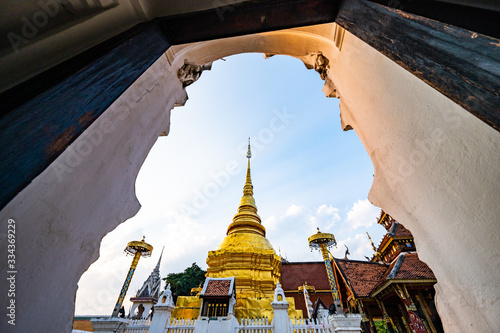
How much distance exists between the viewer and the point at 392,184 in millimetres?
1873

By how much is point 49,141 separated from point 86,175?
27.3 inches

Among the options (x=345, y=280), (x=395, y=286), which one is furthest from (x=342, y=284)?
(x=395, y=286)

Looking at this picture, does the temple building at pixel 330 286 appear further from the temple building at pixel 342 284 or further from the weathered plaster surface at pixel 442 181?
the weathered plaster surface at pixel 442 181

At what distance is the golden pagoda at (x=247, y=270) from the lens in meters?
9.45

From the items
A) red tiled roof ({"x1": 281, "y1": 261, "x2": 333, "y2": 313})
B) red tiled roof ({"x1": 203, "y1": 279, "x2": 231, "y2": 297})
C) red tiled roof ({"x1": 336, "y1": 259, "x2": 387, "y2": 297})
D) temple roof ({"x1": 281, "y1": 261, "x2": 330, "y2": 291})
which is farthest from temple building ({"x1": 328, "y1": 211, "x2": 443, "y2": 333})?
Answer: temple roof ({"x1": 281, "y1": 261, "x2": 330, "y2": 291})

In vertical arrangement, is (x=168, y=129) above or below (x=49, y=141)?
above

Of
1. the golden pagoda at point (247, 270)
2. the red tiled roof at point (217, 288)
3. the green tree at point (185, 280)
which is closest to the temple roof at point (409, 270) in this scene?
the golden pagoda at point (247, 270)

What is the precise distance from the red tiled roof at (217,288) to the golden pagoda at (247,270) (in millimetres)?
957

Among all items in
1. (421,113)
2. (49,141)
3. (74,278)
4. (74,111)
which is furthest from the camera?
(421,113)

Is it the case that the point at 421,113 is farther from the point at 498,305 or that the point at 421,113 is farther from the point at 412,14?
the point at 498,305

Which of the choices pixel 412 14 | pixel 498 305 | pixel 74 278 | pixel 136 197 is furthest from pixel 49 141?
pixel 498 305

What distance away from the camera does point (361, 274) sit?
394 inches

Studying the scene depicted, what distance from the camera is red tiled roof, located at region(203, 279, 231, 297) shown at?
8812 millimetres

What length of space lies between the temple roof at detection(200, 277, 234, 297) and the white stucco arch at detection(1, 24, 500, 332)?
8475 millimetres
